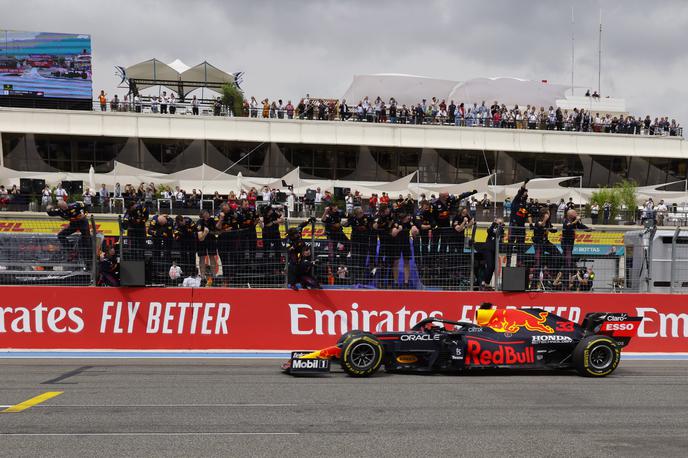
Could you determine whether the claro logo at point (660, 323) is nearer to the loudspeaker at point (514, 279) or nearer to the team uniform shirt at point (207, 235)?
the loudspeaker at point (514, 279)

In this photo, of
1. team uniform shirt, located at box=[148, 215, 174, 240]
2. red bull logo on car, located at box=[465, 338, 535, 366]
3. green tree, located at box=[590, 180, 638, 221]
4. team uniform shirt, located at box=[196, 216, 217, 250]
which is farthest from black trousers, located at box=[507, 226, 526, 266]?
green tree, located at box=[590, 180, 638, 221]

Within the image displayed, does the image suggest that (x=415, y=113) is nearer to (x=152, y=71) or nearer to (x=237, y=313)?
(x=152, y=71)

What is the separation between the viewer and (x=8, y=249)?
1309 cm

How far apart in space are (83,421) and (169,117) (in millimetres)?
32945

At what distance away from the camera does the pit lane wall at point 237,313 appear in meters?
13.1

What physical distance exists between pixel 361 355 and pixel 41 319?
19.9 ft

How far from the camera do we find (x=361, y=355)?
11.0 meters

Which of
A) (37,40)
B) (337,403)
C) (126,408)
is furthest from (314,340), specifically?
(37,40)

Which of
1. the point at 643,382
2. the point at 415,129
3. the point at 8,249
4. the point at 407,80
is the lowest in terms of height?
the point at 643,382

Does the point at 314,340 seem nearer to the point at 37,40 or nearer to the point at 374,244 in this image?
the point at 374,244

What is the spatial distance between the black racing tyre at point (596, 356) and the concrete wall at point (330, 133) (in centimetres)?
2931

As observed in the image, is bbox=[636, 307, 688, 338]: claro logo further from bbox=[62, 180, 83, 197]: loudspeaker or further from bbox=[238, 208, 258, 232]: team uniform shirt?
bbox=[62, 180, 83, 197]: loudspeaker

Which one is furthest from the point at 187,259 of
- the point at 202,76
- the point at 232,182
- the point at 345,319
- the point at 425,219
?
the point at 202,76

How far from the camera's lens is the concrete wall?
3825 cm
